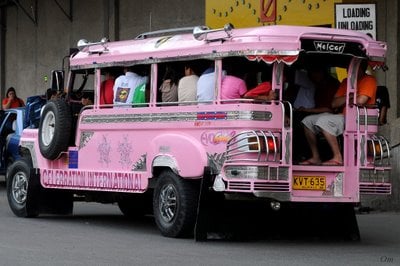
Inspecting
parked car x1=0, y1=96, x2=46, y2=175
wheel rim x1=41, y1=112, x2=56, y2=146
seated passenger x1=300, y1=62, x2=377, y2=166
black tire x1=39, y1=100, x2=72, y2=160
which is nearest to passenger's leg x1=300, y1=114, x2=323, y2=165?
seated passenger x1=300, y1=62, x2=377, y2=166

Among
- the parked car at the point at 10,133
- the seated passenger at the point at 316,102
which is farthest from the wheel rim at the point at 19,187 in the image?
the seated passenger at the point at 316,102

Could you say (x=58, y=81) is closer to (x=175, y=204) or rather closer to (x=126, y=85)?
(x=126, y=85)

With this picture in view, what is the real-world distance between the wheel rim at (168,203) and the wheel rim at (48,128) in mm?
2877

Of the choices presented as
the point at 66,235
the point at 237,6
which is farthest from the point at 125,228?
the point at 237,6

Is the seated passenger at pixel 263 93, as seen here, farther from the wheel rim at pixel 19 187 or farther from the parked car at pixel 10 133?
the parked car at pixel 10 133

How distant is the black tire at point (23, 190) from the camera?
49.1 ft

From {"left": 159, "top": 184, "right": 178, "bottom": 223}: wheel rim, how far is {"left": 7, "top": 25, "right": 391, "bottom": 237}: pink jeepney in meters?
0.02

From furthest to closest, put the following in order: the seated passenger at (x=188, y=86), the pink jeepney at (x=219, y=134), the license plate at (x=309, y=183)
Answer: the seated passenger at (x=188, y=86)
the license plate at (x=309, y=183)
the pink jeepney at (x=219, y=134)

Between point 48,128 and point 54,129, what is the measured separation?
37 cm

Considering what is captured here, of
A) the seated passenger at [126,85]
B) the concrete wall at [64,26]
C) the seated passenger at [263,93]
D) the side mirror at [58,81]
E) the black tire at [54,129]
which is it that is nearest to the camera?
the seated passenger at [263,93]

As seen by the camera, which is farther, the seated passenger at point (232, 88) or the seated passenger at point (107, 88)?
the seated passenger at point (107, 88)

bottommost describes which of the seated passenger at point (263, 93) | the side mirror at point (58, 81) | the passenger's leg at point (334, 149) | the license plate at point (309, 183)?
the license plate at point (309, 183)

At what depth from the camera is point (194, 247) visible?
11297mm

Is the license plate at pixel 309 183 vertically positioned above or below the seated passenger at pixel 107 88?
below
